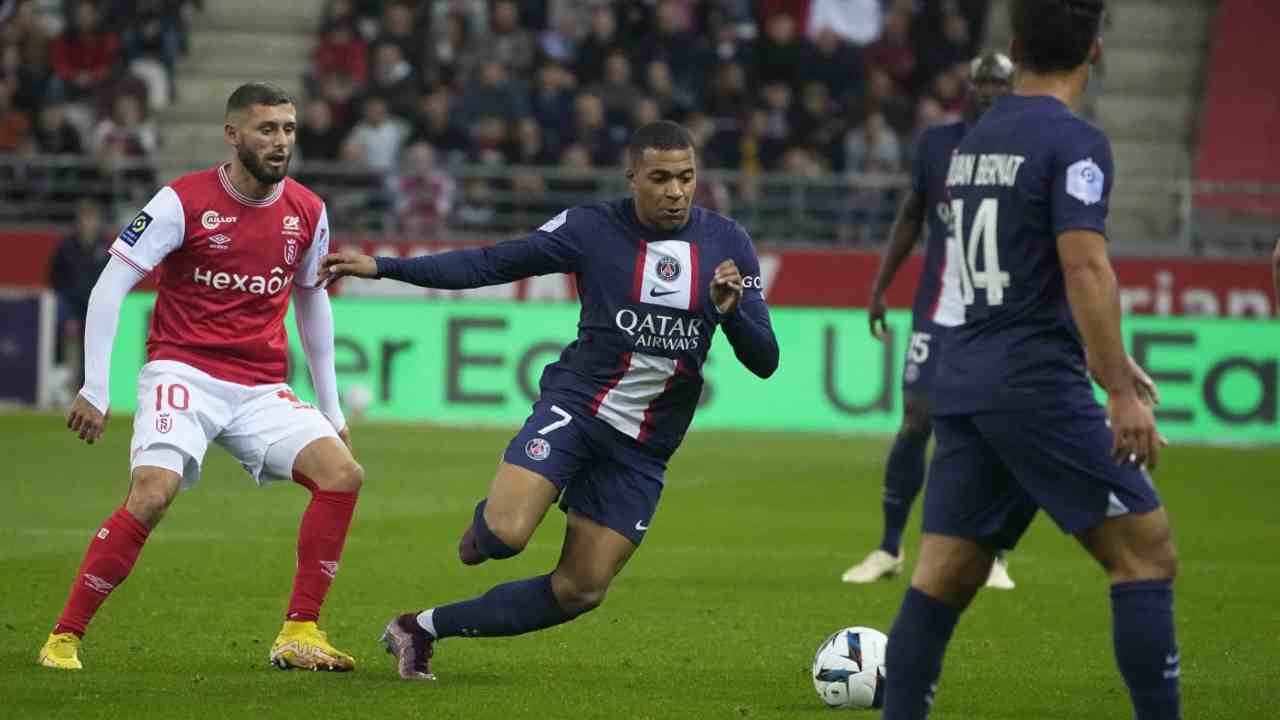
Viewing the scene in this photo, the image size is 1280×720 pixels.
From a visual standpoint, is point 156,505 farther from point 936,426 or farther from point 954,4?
point 954,4

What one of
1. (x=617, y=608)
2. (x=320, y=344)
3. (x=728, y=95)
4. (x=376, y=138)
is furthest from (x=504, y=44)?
(x=320, y=344)

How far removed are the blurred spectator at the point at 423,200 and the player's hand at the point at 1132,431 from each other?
16.9 metres

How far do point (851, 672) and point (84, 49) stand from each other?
1969cm

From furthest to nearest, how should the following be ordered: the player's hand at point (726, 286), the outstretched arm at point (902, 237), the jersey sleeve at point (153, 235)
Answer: the outstretched arm at point (902, 237), the jersey sleeve at point (153, 235), the player's hand at point (726, 286)

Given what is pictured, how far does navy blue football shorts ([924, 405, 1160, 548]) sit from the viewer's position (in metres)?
5.11

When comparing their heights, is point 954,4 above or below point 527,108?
above

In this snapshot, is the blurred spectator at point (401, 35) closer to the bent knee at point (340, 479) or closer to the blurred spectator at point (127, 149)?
the blurred spectator at point (127, 149)

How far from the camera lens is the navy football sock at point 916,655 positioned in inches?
208

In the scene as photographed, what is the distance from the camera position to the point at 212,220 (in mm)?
7340

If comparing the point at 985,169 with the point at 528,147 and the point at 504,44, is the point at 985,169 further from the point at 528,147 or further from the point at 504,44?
the point at 504,44

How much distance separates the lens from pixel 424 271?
6.73 meters

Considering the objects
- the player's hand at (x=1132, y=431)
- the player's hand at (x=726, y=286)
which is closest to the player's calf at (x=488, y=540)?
the player's hand at (x=726, y=286)

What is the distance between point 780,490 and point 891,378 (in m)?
4.61

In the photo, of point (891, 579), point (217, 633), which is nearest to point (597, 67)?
point (891, 579)
